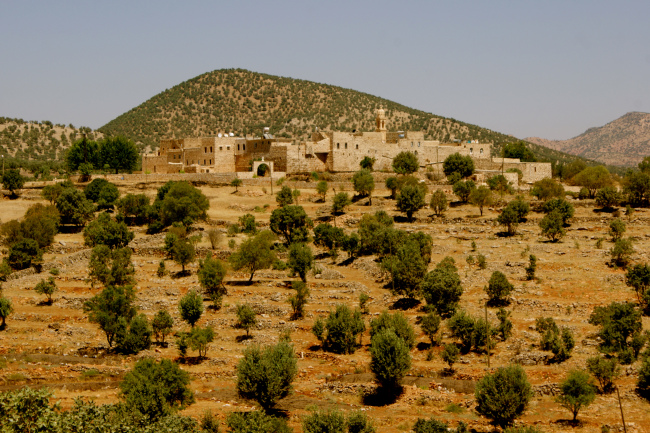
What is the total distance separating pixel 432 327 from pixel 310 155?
41.1m

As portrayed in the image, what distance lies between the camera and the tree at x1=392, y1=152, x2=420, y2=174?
74.8m

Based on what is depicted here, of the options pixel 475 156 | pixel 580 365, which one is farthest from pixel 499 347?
pixel 475 156

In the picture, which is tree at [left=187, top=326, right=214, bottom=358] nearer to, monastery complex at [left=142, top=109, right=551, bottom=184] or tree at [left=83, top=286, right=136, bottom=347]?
tree at [left=83, top=286, right=136, bottom=347]

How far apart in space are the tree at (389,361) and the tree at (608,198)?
35.6 m

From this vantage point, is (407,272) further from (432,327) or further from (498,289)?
(432,327)

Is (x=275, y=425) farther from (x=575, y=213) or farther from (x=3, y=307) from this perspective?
(x=575, y=213)

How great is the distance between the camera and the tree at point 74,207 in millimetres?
61312

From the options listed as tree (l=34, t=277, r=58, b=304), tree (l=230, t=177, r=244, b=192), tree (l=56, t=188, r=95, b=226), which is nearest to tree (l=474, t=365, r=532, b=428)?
tree (l=34, t=277, r=58, b=304)

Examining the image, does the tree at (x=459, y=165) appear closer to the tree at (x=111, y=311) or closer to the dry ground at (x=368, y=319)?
the dry ground at (x=368, y=319)

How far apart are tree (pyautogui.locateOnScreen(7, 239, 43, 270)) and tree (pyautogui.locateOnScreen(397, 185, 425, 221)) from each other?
27666 millimetres

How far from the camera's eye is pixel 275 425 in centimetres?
2622

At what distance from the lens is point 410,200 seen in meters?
60.6

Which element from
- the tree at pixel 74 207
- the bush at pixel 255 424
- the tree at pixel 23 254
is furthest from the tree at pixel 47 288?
the bush at pixel 255 424

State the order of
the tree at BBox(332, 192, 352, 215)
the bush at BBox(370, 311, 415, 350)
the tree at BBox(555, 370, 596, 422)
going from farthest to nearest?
1. the tree at BBox(332, 192, 352, 215)
2. the bush at BBox(370, 311, 415, 350)
3. the tree at BBox(555, 370, 596, 422)
